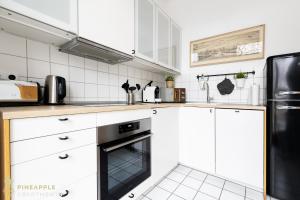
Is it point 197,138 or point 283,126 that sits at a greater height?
point 283,126

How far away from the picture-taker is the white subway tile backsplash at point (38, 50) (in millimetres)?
1090

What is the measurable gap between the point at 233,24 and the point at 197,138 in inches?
69.2

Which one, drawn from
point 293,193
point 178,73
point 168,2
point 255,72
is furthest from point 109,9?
point 293,193

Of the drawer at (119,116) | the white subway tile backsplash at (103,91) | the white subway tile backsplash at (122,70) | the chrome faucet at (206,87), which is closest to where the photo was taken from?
the drawer at (119,116)

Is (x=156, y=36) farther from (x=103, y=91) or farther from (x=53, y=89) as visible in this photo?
(x=53, y=89)

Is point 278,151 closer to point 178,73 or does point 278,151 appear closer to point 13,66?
point 178,73

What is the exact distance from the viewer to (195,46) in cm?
242

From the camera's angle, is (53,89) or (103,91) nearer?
(53,89)

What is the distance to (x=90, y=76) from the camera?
57.8 inches

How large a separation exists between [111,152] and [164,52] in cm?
161

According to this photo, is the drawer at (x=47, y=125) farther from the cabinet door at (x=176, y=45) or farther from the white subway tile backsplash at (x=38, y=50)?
the cabinet door at (x=176, y=45)

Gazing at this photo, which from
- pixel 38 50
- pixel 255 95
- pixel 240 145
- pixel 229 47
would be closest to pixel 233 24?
pixel 229 47

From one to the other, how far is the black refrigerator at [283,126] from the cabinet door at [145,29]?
1.26m

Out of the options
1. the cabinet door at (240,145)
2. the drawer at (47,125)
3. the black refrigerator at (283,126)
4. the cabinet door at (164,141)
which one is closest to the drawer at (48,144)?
the drawer at (47,125)
